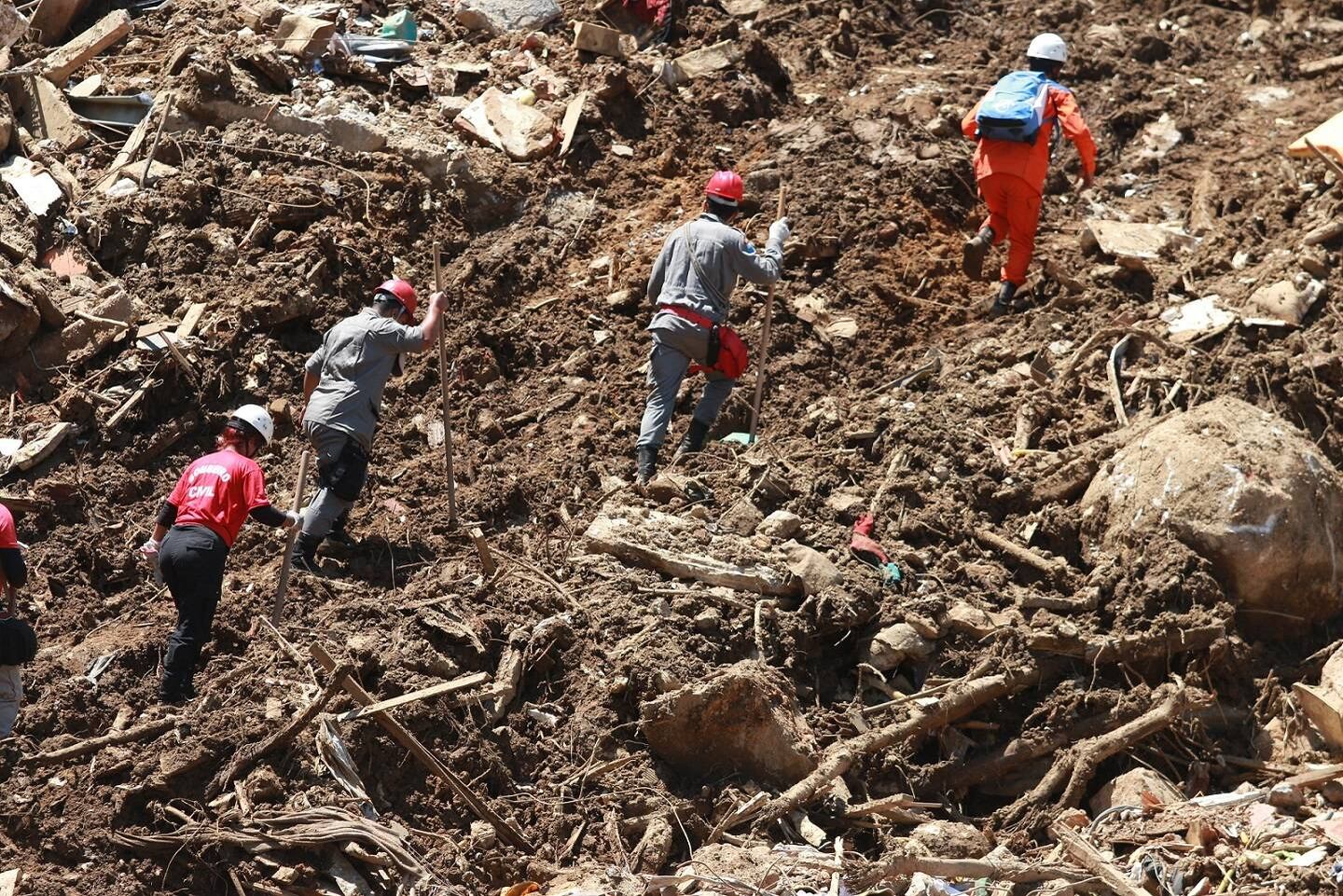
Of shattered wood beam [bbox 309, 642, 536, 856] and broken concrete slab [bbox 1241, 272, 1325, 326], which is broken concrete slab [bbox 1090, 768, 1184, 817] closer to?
shattered wood beam [bbox 309, 642, 536, 856]

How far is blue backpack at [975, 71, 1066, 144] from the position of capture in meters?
9.39

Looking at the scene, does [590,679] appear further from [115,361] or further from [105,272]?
Result: [105,272]

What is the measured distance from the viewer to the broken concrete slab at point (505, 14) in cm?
1167

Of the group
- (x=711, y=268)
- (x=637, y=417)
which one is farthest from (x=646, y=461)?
(x=711, y=268)

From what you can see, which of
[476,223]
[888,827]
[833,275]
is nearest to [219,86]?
[476,223]

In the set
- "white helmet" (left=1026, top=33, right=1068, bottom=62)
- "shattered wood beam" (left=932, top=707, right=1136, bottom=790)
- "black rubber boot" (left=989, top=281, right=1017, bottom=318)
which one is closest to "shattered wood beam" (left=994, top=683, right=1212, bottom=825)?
"shattered wood beam" (left=932, top=707, right=1136, bottom=790)

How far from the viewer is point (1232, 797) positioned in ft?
22.0

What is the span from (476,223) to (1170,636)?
5.75 meters

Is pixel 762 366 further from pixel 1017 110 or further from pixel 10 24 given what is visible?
pixel 10 24

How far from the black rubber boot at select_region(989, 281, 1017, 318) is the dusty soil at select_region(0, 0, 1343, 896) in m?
0.13

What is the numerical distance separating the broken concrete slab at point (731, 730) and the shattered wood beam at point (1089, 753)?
1122 millimetres

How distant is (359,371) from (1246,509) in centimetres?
485

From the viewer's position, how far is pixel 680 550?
7.48 m

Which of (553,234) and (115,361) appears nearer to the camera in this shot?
(115,361)
